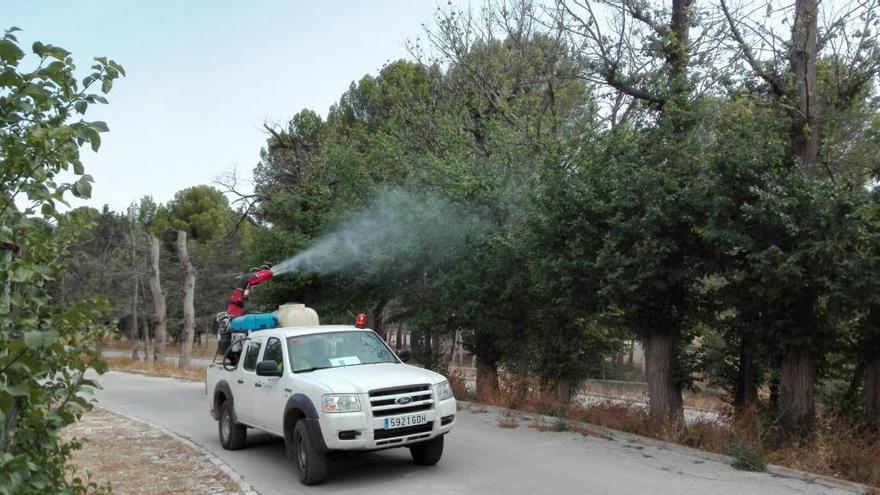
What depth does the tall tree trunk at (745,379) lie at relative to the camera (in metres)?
12.0

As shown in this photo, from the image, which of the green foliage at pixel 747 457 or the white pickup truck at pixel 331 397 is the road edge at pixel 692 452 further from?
the white pickup truck at pixel 331 397

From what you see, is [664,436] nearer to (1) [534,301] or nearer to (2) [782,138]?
(2) [782,138]

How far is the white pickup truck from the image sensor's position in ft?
28.0

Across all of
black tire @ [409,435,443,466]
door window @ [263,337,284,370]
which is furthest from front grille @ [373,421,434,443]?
door window @ [263,337,284,370]

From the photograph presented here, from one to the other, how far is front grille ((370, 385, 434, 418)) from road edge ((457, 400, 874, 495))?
3.88 metres

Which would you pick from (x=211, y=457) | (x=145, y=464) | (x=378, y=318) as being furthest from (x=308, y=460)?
(x=378, y=318)

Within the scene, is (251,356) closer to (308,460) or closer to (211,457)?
(211,457)

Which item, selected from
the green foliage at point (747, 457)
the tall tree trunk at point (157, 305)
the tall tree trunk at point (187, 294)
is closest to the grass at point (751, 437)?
the green foliage at point (747, 457)

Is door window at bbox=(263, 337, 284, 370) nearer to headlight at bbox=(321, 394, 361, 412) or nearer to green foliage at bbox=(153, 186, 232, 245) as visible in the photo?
headlight at bbox=(321, 394, 361, 412)

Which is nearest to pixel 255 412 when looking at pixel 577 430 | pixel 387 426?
pixel 387 426

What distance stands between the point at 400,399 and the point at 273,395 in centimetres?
204

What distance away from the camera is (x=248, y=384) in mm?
10727

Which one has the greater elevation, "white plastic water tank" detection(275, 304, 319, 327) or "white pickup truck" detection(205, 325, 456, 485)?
"white plastic water tank" detection(275, 304, 319, 327)

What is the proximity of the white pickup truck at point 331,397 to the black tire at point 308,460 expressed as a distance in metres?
0.01
